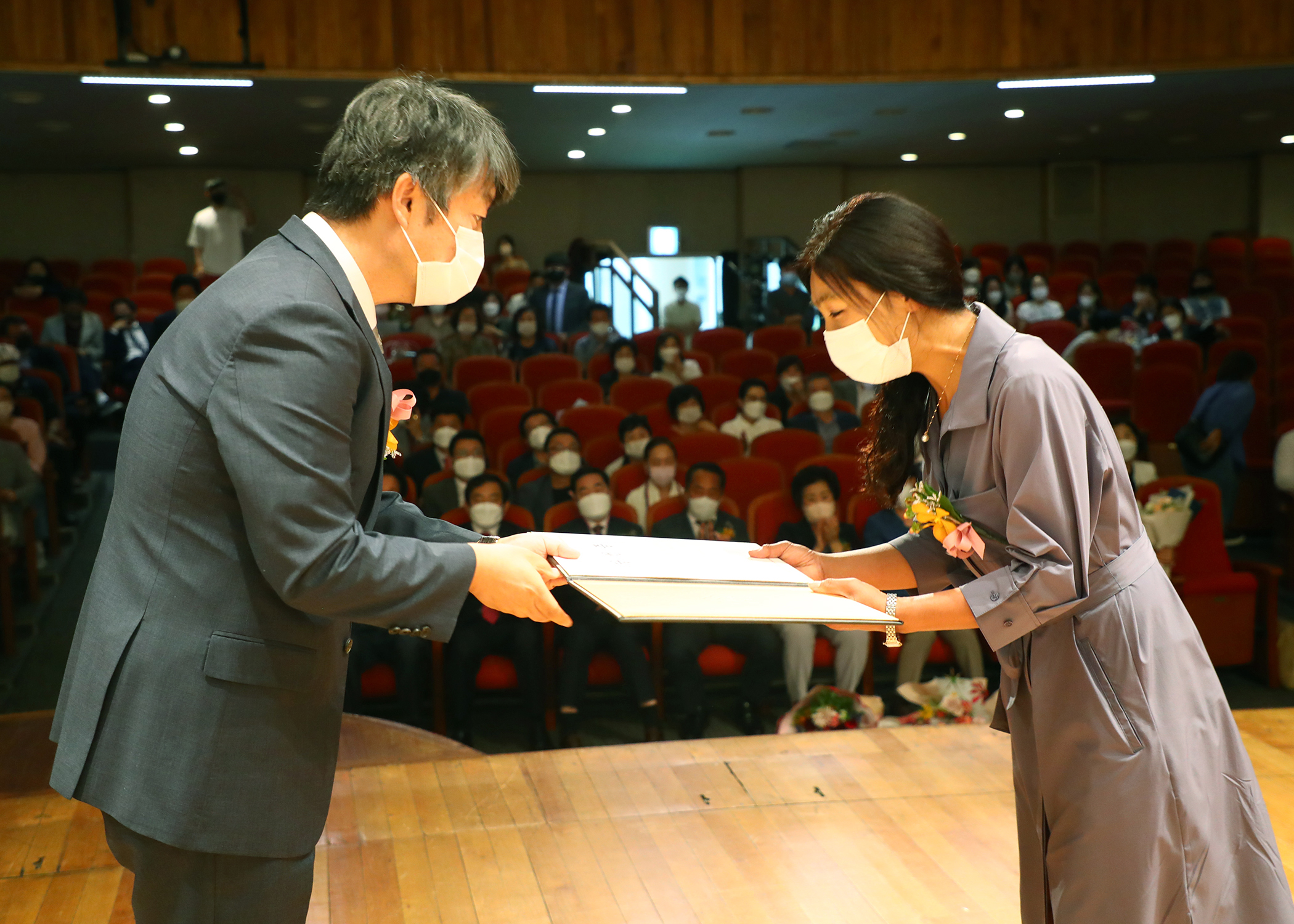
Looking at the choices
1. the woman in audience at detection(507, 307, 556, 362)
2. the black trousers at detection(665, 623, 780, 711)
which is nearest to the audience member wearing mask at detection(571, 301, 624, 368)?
the woman in audience at detection(507, 307, 556, 362)

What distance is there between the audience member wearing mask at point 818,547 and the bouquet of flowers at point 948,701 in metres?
0.23

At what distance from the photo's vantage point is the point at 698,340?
8938 millimetres

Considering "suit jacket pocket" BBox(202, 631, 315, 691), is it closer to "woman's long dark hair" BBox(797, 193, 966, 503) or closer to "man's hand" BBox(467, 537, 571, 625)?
"man's hand" BBox(467, 537, 571, 625)

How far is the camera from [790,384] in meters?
7.24

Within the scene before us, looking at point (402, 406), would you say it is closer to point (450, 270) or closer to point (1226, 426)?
point (450, 270)

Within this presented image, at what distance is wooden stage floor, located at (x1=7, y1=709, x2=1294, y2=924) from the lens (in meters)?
2.39

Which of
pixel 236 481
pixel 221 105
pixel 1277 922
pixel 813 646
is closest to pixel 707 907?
pixel 1277 922

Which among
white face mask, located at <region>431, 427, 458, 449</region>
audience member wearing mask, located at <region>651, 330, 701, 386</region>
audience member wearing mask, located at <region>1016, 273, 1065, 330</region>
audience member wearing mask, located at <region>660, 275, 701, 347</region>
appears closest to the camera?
white face mask, located at <region>431, 427, 458, 449</region>

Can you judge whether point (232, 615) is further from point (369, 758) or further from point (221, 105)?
point (221, 105)

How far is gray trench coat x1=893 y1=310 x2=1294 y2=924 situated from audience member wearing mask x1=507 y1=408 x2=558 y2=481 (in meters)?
4.02

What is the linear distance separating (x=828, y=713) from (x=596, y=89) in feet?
16.9

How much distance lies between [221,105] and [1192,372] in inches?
292

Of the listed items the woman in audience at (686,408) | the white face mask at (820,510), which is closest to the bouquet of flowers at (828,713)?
the white face mask at (820,510)

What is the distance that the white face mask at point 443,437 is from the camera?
5855mm
